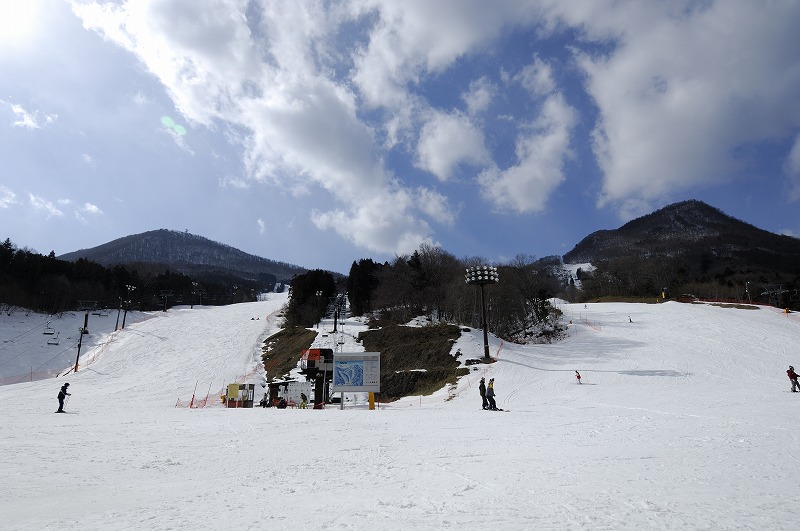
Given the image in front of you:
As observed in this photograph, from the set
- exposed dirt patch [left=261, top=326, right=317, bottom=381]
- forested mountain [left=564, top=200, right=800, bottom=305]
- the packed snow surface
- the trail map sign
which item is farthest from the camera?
forested mountain [left=564, top=200, right=800, bottom=305]

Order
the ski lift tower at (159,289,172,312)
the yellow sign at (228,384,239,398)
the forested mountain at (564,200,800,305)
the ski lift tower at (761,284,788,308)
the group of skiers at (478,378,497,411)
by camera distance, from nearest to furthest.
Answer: the group of skiers at (478,378,497,411) → the yellow sign at (228,384,239,398) → the ski lift tower at (761,284,788,308) → the forested mountain at (564,200,800,305) → the ski lift tower at (159,289,172,312)

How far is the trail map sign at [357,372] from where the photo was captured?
2728 cm

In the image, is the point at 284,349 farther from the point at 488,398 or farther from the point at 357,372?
the point at 488,398

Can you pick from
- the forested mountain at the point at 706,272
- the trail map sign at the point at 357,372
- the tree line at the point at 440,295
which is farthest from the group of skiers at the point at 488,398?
the forested mountain at the point at 706,272

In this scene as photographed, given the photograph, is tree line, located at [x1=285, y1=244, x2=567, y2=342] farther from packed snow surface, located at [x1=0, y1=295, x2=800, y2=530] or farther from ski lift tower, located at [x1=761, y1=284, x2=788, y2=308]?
ski lift tower, located at [x1=761, y1=284, x2=788, y2=308]

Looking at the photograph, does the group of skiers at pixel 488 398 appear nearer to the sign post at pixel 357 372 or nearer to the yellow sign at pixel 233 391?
the sign post at pixel 357 372

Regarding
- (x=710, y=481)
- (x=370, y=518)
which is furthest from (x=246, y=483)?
(x=710, y=481)

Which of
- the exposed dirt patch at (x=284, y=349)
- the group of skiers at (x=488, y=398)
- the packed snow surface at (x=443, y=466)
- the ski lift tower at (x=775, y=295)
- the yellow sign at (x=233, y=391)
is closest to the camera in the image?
the packed snow surface at (x=443, y=466)

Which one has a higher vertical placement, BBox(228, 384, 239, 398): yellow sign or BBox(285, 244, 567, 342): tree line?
BBox(285, 244, 567, 342): tree line

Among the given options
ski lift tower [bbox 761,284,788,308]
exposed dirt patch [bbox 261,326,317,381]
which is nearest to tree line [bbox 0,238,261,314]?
exposed dirt patch [bbox 261,326,317,381]

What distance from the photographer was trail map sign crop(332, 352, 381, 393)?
89.5 feet

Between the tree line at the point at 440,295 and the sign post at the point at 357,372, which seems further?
the tree line at the point at 440,295

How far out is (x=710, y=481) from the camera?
23.9 feet

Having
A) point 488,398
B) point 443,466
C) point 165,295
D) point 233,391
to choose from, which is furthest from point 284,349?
point 165,295
